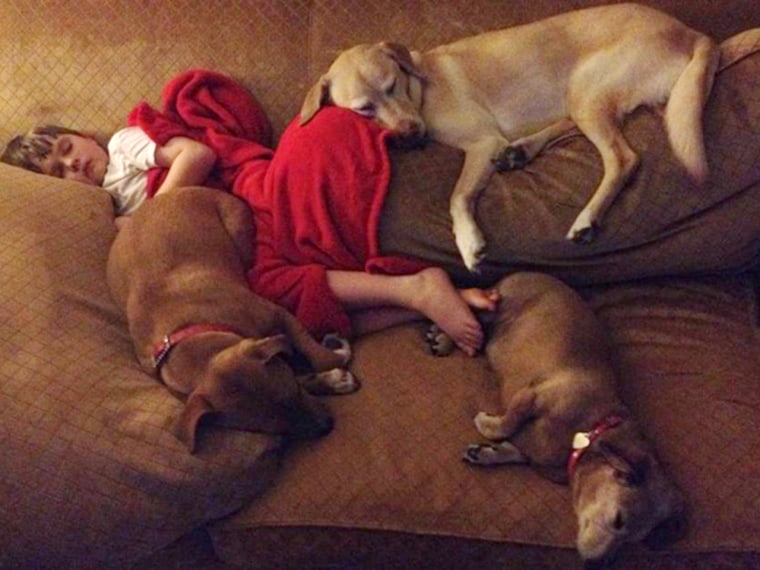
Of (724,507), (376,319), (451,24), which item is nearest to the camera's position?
(724,507)

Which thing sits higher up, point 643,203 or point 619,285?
point 643,203

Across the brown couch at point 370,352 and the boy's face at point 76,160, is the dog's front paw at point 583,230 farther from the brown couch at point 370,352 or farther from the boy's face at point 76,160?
the boy's face at point 76,160

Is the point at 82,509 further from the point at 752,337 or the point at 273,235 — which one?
the point at 752,337

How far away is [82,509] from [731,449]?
124 centimetres

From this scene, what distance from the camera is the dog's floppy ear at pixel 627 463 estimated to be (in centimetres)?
131

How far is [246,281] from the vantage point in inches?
72.6

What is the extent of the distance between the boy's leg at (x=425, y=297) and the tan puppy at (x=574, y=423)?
0.06 metres

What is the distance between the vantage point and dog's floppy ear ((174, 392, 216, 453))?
143 cm

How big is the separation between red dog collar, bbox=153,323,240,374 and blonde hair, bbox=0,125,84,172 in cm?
82

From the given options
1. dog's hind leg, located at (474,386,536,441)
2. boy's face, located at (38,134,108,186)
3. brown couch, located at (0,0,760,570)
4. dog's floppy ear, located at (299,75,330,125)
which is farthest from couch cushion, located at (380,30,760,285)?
boy's face, located at (38,134,108,186)

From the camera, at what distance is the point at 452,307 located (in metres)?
1.73

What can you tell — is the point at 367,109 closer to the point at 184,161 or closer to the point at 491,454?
the point at 184,161

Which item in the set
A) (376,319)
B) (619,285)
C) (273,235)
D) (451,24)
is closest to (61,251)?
(273,235)

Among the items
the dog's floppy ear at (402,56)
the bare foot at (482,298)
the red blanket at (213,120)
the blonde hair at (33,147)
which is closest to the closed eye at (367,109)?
the dog's floppy ear at (402,56)
